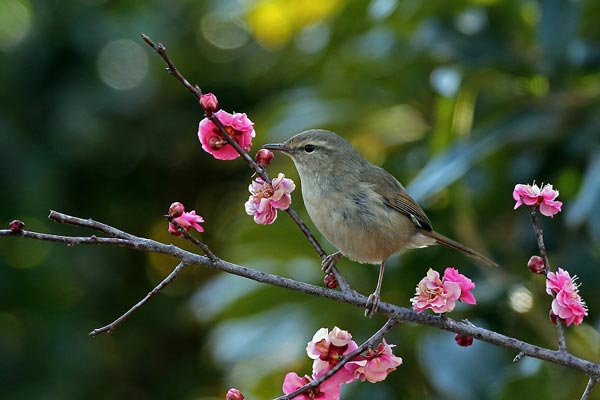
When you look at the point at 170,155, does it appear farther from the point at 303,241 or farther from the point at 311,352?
the point at 311,352

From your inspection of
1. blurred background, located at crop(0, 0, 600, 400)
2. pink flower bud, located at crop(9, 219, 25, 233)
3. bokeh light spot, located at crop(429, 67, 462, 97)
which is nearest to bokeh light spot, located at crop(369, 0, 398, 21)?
blurred background, located at crop(0, 0, 600, 400)

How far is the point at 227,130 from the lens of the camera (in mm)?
1885

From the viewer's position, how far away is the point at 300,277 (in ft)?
12.4

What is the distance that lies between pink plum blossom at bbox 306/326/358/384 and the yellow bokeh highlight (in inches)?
120

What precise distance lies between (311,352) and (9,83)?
146 inches

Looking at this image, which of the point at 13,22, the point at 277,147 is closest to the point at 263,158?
the point at 277,147

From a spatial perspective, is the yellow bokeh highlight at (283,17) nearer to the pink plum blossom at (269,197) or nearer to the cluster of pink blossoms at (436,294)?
the pink plum blossom at (269,197)

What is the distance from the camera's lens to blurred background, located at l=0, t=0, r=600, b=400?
3369mm

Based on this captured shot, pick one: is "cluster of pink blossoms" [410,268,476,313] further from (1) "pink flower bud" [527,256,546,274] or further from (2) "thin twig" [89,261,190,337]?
(2) "thin twig" [89,261,190,337]

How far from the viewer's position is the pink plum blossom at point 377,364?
171 centimetres

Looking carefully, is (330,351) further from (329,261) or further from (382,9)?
(382,9)

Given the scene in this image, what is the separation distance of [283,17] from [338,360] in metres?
3.28

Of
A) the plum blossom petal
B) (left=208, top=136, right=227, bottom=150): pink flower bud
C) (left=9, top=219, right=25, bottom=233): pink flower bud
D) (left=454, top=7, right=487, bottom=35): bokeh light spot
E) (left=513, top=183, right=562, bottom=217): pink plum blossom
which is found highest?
(left=9, top=219, right=25, bottom=233): pink flower bud

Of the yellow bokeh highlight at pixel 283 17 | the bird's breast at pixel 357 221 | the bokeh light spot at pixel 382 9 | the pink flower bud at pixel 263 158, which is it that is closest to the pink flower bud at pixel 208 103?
the pink flower bud at pixel 263 158
